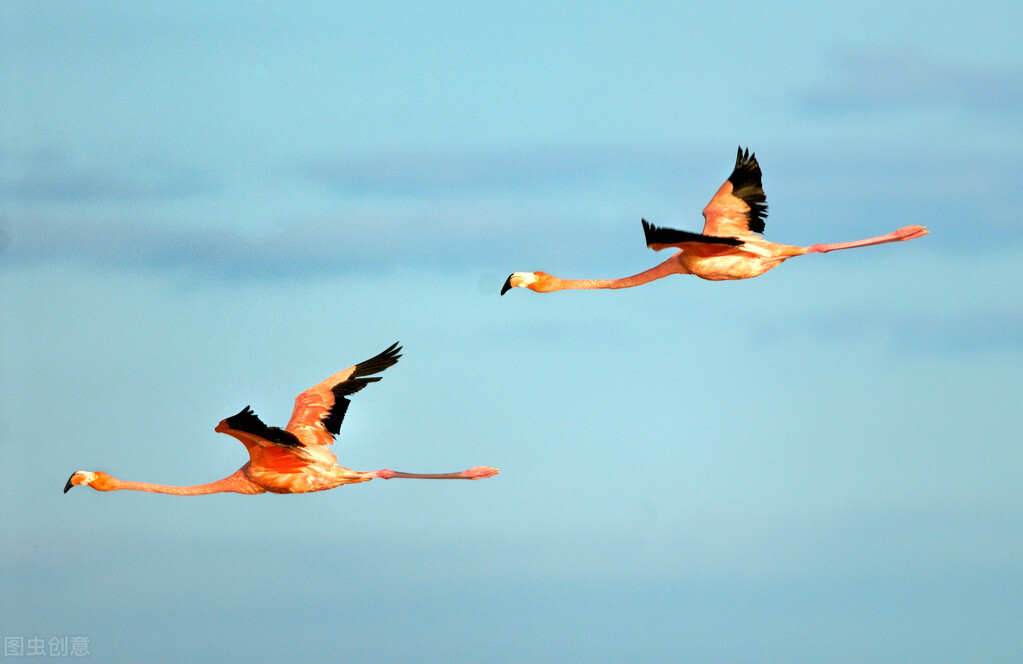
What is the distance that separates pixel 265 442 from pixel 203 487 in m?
2.88

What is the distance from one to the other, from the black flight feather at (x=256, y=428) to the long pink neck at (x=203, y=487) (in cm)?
295

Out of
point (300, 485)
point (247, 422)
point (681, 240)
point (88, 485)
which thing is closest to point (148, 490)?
point (88, 485)

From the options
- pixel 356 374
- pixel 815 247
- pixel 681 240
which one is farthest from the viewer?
pixel 356 374

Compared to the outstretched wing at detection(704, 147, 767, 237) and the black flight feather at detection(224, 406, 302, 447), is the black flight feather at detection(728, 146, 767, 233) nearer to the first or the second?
the outstretched wing at detection(704, 147, 767, 237)

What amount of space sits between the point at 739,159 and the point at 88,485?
14861mm

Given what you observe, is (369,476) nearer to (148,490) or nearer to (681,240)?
(148,490)

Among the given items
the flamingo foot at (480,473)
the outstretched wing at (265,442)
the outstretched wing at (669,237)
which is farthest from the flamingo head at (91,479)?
the outstretched wing at (669,237)

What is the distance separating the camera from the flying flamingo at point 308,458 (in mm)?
36312

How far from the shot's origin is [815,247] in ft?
118

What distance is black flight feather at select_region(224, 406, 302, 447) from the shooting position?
106 feet

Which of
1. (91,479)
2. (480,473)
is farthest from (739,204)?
(91,479)

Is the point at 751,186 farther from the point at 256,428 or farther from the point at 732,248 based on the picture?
the point at 256,428

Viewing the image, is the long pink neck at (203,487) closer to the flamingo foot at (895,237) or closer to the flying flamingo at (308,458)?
the flying flamingo at (308,458)

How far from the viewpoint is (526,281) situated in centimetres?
3697
